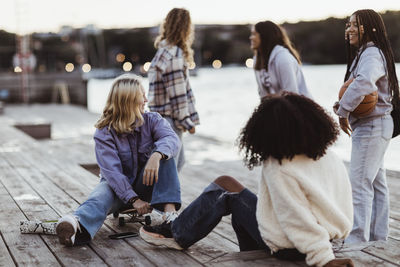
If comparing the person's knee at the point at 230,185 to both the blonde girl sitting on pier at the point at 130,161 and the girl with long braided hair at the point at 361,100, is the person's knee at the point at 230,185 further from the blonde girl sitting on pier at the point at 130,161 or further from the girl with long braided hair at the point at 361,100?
the girl with long braided hair at the point at 361,100

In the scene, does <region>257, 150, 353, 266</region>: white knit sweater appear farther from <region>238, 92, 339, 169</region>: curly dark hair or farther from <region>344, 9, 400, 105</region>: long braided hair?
<region>344, 9, 400, 105</region>: long braided hair

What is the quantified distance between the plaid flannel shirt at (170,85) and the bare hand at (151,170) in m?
1.18

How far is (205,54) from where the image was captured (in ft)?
354

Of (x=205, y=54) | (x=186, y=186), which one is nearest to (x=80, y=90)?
(x=186, y=186)

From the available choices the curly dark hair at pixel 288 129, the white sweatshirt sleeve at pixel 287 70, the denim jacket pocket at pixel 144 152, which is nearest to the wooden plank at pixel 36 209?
the denim jacket pocket at pixel 144 152

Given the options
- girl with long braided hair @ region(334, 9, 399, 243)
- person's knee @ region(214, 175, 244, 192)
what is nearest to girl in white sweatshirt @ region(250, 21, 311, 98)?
girl with long braided hair @ region(334, 9, 399, 243)

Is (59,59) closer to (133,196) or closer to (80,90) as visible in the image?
(80,90)

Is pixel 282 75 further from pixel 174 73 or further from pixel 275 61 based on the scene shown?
pixel 174 73

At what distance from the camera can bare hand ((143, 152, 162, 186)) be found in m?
3.45

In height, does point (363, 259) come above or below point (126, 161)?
below

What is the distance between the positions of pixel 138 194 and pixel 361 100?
4.55 feet

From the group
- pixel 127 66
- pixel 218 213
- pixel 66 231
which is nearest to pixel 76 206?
pixel 66 231

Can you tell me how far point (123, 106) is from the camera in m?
3.61

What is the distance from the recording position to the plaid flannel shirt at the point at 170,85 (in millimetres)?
4598
